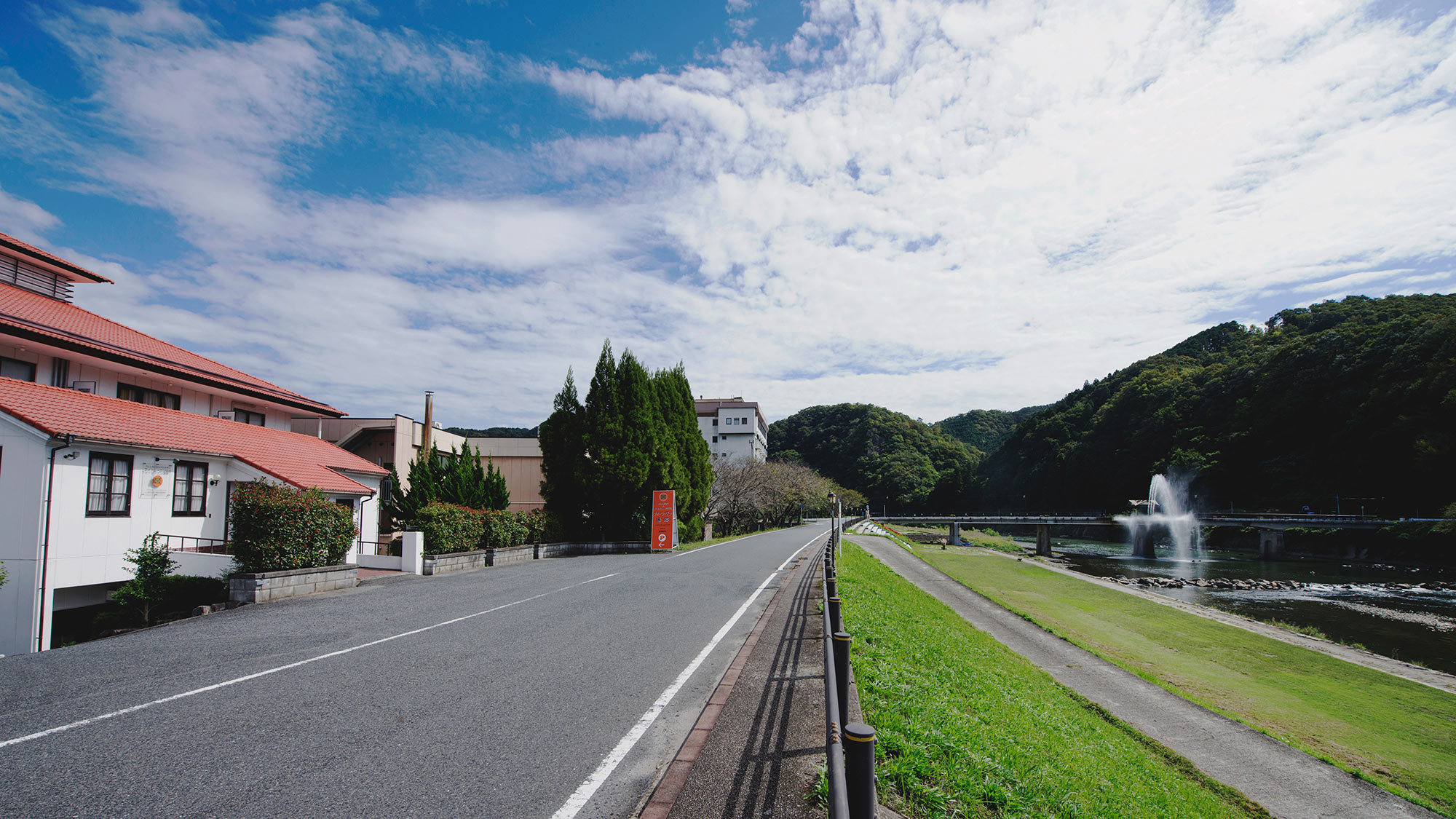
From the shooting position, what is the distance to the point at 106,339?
1728 cm

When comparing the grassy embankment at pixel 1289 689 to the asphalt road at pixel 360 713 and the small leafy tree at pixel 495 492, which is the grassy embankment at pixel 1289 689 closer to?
the asphalt road at pixel 360 713

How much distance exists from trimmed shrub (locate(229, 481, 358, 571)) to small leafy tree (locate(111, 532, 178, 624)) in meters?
1.45

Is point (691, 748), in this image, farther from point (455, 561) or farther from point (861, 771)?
point (455, 561)

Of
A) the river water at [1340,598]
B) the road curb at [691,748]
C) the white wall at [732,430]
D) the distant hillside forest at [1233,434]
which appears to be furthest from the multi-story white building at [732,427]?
the road curb at [691,748]

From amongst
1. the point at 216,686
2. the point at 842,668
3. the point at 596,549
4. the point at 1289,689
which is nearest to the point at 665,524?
the point at 596,549

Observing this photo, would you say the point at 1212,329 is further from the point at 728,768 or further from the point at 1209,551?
the point at 728,768

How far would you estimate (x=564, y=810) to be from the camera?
3.71 metres

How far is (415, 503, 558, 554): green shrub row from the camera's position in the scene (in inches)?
725

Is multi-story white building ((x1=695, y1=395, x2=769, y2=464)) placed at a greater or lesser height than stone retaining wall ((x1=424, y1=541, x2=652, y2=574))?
greater

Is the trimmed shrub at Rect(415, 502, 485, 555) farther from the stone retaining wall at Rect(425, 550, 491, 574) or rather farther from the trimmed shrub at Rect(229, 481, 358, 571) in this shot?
the trimmed shrub at Rect(229, 481, 358, 571)

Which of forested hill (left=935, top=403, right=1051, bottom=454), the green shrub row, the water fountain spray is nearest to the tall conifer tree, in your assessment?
the green shrub row

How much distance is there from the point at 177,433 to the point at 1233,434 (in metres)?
88.2

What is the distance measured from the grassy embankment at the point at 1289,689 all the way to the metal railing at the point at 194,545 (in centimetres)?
2238

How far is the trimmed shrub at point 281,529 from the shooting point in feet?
40.7
